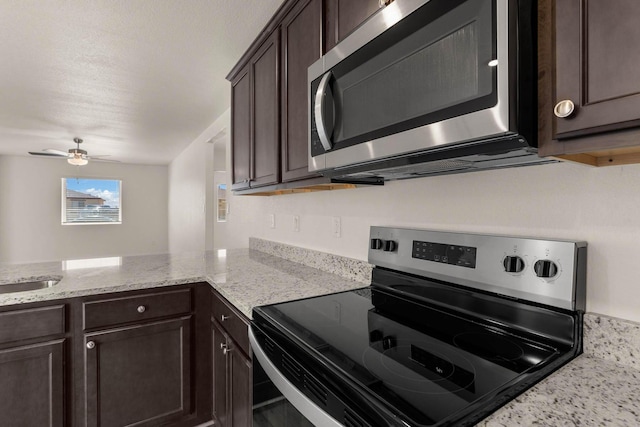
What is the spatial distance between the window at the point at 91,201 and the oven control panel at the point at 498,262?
7.63 metres

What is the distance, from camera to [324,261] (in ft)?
5.95

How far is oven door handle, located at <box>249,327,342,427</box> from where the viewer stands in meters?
0.69

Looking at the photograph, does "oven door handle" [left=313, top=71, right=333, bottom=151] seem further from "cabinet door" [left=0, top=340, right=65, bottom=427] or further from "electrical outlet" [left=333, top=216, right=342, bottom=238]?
"cabinet door" [left=0, top=340, right=65, bottom=427]

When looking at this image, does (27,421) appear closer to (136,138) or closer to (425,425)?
(425,425)

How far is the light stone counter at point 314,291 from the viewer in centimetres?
57

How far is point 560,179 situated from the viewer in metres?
0.88

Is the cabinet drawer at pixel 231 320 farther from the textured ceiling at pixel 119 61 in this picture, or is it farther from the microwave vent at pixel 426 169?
the textured ceiling at pixel 119 61

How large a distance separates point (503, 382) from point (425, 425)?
0.83 ft

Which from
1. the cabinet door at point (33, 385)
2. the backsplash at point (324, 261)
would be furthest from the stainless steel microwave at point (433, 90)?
the cabinet door at point (33, 385)

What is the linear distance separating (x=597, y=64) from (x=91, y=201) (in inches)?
332

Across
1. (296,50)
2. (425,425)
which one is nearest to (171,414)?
(425,425)

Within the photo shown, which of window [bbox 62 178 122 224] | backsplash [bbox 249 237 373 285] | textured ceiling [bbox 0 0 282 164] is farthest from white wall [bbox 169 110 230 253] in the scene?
backsplash [bbox 249 237 373 285]

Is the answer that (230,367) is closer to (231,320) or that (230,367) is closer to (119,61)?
(231,320)

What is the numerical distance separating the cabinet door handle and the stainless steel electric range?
0.38m
